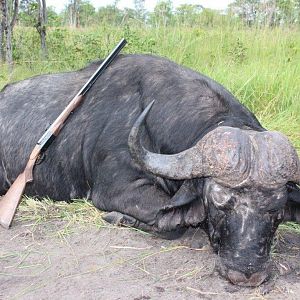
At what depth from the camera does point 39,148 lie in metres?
5.12

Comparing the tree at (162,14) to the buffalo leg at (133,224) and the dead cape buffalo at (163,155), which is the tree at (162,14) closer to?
Result: the dead cape buffalo at (163,155)

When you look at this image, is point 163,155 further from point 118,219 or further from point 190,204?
point 118,219

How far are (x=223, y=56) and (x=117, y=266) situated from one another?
6.61 m

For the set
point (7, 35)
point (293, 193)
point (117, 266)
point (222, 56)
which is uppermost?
point (7, 35)

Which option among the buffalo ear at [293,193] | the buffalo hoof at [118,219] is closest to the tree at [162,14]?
the buffalo hoof at [118,219]

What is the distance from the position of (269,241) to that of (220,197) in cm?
39

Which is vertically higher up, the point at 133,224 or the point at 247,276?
the point at 247,276

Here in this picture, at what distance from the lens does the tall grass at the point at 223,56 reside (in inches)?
309

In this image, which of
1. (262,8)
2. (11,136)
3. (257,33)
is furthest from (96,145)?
(262,8)

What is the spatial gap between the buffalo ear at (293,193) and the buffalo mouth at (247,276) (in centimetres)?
49

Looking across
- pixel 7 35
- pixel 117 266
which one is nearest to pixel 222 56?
pixel 7 35

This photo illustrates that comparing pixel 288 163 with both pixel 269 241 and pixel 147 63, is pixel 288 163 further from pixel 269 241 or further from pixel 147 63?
pixel 147 63

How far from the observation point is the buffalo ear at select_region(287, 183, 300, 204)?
12.4ft

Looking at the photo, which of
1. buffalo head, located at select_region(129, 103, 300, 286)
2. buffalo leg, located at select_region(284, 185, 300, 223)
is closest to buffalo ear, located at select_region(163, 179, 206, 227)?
buffalo head, located at select_region(129, 103, 300, 286)
